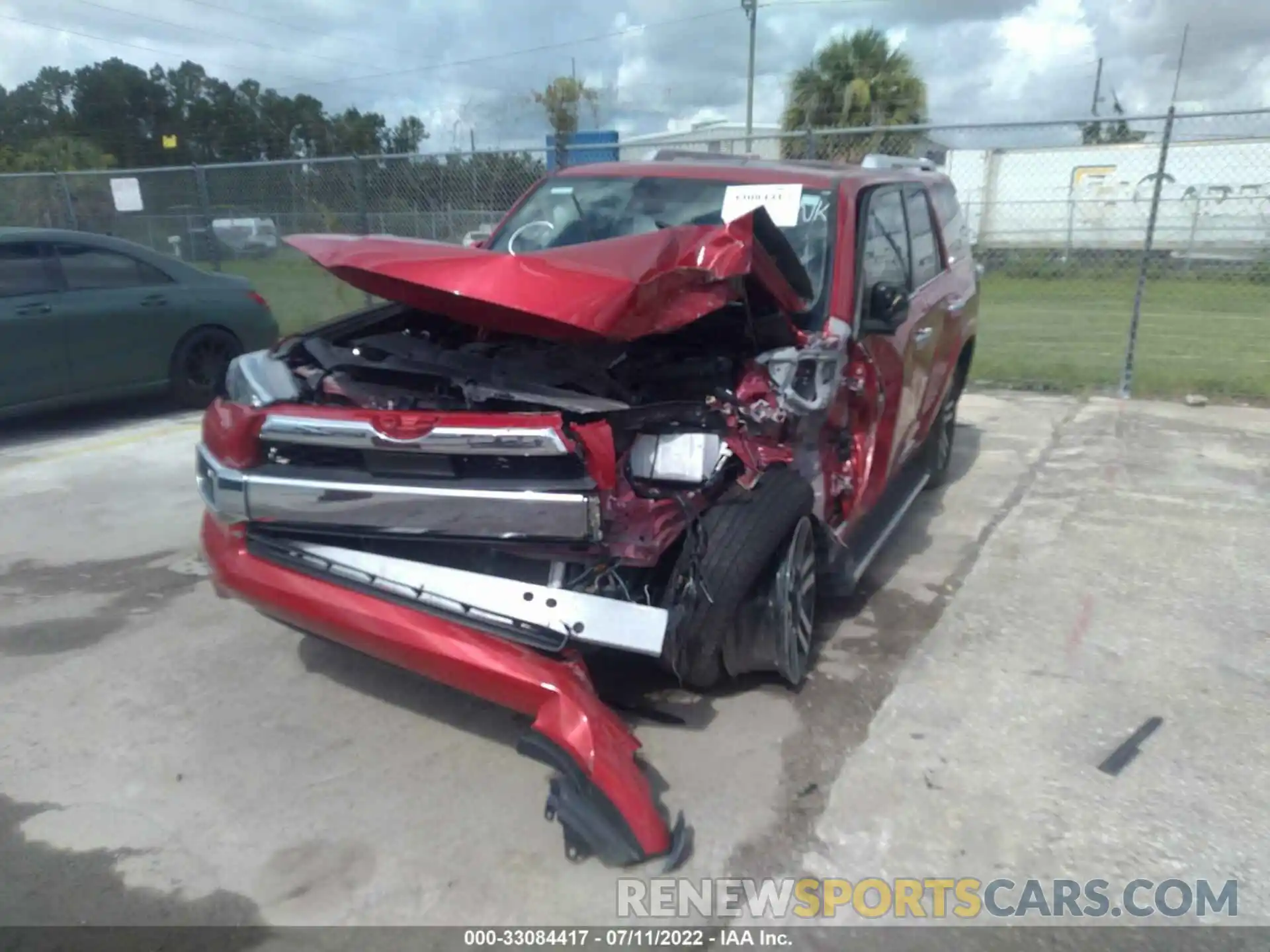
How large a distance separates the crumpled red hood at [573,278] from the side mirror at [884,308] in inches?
27.5

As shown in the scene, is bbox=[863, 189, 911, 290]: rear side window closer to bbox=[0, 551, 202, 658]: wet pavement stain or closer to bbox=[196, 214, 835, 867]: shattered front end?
bbox=[196, 214, 835, 867]: shattered front end

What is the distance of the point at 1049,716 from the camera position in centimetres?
366

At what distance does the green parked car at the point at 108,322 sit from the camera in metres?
7.29

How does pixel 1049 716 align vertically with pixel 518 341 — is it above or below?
below

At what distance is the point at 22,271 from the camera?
734 cm

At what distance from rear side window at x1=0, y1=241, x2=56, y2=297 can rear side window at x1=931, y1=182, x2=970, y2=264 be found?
625 centimetres

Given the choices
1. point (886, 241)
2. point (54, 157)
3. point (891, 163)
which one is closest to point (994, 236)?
point (891, 163)

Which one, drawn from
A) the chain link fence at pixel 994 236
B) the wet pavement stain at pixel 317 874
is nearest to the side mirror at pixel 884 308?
the wet pavement stain at pixel 317 874

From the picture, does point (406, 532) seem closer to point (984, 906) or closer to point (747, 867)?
point (747, 867)

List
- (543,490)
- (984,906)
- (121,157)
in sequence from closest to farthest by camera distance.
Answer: (984,906) < (543,490) < (121,157)

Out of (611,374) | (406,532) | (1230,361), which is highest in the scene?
(611,374)

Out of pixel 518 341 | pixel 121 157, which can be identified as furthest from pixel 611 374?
pixel 121 157

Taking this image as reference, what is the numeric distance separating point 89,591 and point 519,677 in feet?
9.51

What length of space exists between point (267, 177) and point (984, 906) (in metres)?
12.6
